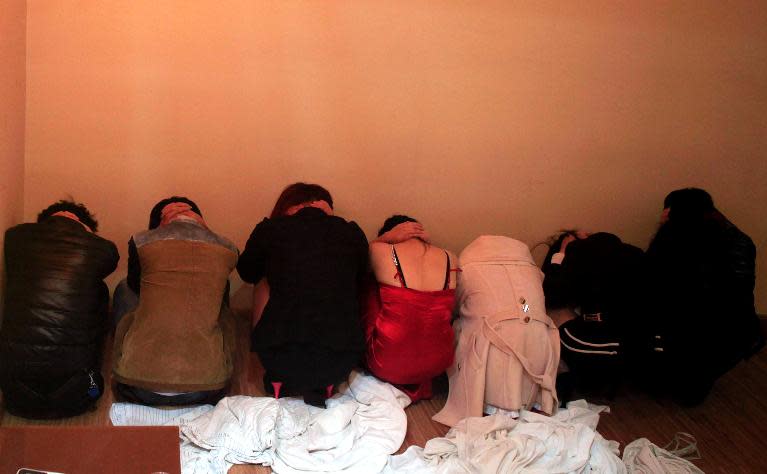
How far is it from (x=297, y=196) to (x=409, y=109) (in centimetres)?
70

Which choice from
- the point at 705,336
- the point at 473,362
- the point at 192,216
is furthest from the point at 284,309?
the point at 705,336

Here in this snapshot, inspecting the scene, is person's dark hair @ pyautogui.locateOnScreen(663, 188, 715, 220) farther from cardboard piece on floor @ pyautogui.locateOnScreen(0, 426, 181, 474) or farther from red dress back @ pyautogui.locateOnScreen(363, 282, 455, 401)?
cardboard piece on floor @ pyautogui.locateOnScreen(0, 426, 181, 474)

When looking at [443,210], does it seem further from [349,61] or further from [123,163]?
[123,163]

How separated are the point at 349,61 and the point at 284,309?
1177 mm

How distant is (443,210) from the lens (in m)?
3.54

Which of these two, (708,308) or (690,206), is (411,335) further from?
(690,206)

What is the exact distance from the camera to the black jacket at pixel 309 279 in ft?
8.91

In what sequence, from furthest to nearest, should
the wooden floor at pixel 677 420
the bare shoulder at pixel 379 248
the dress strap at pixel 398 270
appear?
the bare shoulder at pixel 379 248
the dress strap at pixel 398 270
the wooden floor at pixel 677 420

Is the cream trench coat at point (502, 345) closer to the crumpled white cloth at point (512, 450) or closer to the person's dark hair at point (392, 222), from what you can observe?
the crumpled white cloth at point (512, 450)

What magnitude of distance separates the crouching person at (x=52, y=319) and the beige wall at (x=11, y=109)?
198 mm

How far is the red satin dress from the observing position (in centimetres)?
279

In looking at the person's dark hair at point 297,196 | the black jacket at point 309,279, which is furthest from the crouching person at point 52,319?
the person's dark hair at point 297,196

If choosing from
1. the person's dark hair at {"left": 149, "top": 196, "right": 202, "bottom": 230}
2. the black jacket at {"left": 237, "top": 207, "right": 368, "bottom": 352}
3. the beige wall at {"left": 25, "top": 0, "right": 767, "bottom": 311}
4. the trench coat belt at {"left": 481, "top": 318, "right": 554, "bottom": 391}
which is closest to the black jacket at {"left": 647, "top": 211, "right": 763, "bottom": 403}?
the trench coat belt at {"left": 481, "top": 318, "right": 554, "bottom": 391}

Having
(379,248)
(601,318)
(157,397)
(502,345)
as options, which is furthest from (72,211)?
(601,318)
